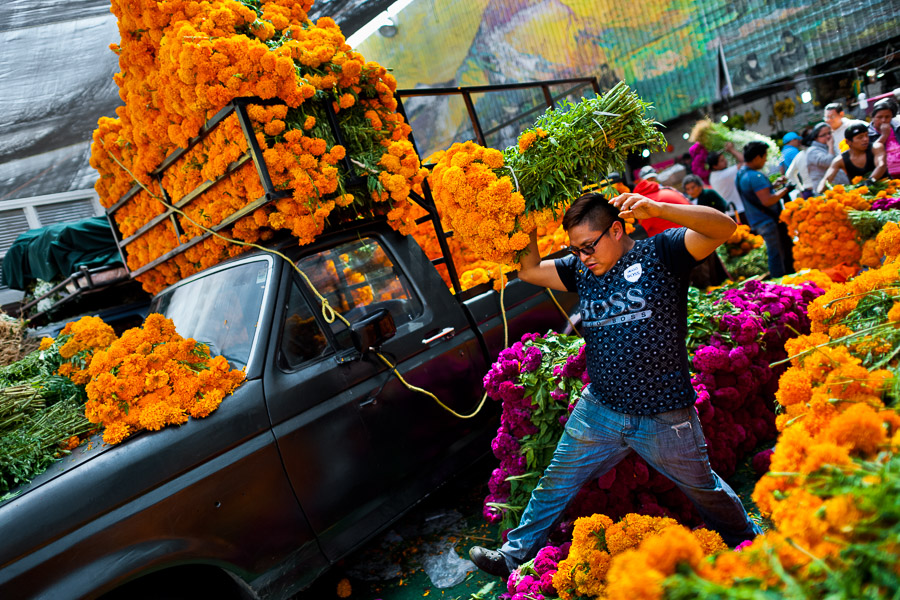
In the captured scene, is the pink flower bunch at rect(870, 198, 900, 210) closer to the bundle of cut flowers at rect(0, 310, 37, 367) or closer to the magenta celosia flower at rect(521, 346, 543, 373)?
the magenta celosia flower at rect(521, 346, 543, 373)

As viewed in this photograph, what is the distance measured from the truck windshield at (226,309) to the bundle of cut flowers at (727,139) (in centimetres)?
983

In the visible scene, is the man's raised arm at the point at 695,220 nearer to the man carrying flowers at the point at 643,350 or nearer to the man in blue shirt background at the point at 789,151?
the man carrying flowers at the point at 643,350

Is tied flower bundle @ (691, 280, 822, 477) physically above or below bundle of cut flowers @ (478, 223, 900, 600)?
below

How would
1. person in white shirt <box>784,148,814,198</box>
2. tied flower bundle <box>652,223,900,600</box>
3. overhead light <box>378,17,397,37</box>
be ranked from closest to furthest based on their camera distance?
→ tied flower bundle <box>652,223,900,600</box>
person in white shirt <box>784,148,814,198</box>
overhead light <box>378,17,397,37</box>

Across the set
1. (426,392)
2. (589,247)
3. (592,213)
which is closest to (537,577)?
(426,392)

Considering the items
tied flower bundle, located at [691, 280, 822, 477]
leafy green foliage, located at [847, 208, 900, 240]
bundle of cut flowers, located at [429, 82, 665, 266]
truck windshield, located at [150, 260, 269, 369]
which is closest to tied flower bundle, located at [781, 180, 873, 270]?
leafy green foliage, located at [847, 208, 900, 240]

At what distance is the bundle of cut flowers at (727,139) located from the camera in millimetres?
10344

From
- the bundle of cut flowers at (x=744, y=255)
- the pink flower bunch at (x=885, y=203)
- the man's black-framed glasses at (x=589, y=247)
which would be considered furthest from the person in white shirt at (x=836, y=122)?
the man's black-framed glasses at (x=589, y=247)

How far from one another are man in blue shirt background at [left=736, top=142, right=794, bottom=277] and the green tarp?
7.79 metres

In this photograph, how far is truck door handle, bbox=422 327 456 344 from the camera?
12.5 ft

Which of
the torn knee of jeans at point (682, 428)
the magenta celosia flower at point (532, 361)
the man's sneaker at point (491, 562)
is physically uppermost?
the magenta celosia flower at point (532, 361)

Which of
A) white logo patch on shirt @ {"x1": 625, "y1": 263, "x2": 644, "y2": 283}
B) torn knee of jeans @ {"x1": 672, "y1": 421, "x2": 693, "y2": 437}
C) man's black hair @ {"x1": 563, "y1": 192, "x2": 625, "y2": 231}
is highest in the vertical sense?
man's black hair @ {"x1": 563, "y1": 192, "x2": 625, "y2": 231}

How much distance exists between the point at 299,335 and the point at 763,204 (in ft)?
19.2

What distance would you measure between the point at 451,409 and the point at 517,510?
2.87 feet
